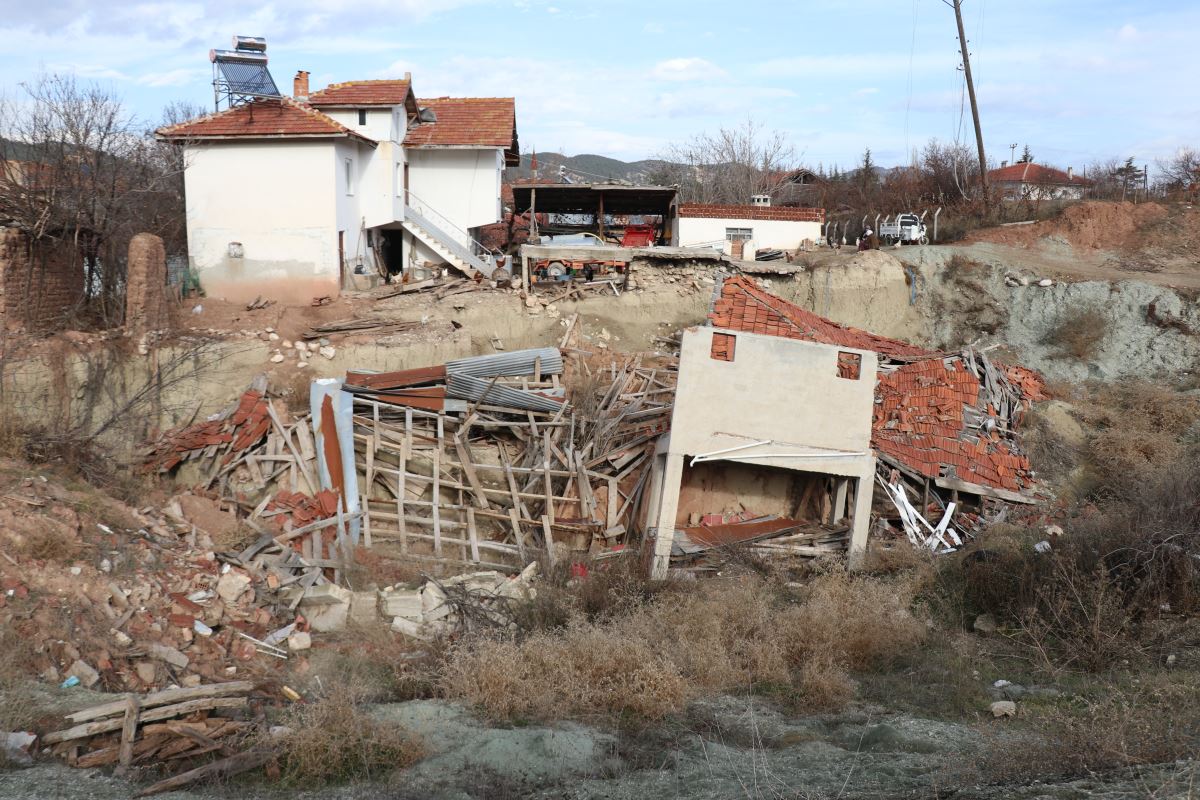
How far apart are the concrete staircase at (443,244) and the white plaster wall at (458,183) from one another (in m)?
1.01

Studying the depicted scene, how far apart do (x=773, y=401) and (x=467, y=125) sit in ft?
62.4

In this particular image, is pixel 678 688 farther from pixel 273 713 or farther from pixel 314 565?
pixel 314 565

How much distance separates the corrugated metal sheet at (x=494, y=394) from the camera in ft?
60.7

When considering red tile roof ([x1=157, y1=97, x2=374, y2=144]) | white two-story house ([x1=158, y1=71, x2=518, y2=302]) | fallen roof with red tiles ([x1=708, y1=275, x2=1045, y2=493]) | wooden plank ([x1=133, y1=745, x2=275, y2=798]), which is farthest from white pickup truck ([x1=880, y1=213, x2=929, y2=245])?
wooden plank ([x1=133, y1=745, x2=275, y2=798])

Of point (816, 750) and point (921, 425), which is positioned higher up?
point (921, 425)

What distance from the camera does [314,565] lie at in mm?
14609

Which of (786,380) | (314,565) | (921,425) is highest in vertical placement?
(786,380)

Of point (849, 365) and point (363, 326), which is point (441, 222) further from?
point (849, 365)

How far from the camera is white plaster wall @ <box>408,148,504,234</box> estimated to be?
29.9 meters

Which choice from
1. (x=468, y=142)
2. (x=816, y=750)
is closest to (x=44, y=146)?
(x=468, y=142)

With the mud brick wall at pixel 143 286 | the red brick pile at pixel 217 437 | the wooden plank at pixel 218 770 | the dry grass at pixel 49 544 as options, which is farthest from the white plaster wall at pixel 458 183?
the wooden plank at pixel 218 770

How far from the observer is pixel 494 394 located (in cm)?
1862

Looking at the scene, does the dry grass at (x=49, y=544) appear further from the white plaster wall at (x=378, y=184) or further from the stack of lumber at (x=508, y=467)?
the white plaster wall at (x=378, y=184)

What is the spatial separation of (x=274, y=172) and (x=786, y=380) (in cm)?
1616
